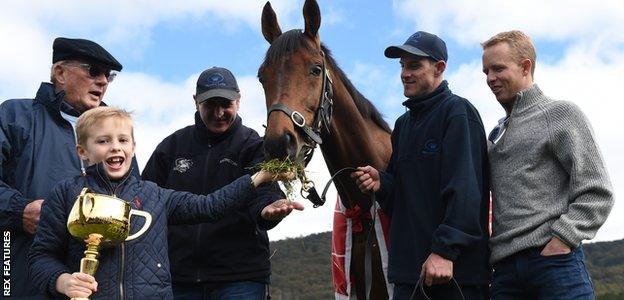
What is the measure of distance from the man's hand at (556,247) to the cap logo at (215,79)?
263 cm

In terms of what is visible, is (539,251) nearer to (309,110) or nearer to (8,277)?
(309,110)

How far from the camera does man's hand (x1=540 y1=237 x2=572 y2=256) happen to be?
155 inches

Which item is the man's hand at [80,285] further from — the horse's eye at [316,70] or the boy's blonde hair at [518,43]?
the boy's blonde hair at [518,43]

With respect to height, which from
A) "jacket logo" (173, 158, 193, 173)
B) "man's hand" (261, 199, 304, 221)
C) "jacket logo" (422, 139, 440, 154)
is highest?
"jacket logo" (173, 158, 193, 173)

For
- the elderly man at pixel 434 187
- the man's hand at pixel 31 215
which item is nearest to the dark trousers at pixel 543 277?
the elderly man at pixel 434 187

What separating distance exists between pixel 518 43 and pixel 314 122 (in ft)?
4.73

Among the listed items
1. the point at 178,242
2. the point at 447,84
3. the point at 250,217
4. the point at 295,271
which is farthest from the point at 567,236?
the point at 295,271

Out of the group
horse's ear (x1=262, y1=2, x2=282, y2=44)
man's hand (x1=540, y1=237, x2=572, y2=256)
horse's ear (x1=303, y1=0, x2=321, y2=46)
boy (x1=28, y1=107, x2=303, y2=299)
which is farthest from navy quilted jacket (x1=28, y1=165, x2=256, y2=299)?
man's hand (x1=540, y1=237, x2=572, y2=256)

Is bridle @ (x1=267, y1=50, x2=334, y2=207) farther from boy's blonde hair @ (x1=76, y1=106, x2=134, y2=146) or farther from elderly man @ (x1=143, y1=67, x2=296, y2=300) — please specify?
boy's blonde hair @ (x1=76, y1=106, x2=134, y2=146)

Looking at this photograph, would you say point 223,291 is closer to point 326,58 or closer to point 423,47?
point 326,58

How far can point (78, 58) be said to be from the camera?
5.03 metres

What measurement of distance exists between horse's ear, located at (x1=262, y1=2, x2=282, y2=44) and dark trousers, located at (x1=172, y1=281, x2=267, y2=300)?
1906 millimetres

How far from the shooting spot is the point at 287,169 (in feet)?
14.8

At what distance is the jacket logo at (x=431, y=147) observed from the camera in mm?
4391
